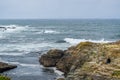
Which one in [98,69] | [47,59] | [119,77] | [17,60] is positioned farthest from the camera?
[17,60]

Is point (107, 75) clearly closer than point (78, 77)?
Yes

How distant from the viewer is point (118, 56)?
2480cm

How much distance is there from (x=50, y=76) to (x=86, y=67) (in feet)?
43.1

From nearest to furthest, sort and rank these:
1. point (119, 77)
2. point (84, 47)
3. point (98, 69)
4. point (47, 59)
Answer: point (119, 77) → point (98, 69) → point (84, 47) → point (47, 59)

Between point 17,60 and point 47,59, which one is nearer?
point 47,59

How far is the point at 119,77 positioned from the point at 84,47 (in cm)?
1323

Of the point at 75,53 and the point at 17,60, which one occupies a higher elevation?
the point at 75,53

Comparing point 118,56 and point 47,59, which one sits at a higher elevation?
point 118,56

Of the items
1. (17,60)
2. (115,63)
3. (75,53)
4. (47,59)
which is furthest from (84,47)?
(17,60)

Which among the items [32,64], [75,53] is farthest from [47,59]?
[75,53]

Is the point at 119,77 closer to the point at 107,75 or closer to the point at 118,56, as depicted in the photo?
the point at 107,75

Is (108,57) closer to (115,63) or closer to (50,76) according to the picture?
(115,63)

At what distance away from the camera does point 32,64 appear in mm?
45406

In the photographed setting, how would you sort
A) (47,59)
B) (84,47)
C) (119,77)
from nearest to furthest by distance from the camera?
(119,77) < (84,47) < (47,59)
